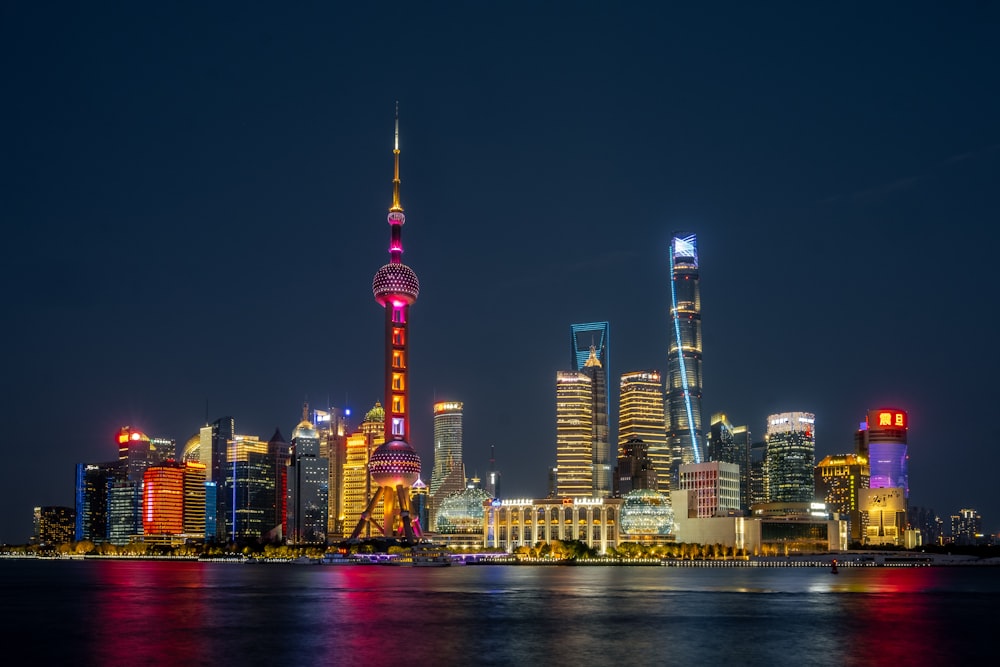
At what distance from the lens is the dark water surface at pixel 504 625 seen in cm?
7069

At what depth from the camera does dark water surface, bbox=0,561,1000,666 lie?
232 ft

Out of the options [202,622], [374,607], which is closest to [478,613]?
[374,607]

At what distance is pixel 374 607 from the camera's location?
106938 mm

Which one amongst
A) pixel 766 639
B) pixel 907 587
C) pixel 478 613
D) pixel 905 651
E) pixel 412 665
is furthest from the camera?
pixel 907 587

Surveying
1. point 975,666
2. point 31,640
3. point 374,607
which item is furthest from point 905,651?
point 31,640

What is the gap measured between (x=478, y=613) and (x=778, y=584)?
220 ft

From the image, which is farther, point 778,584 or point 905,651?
point 778,584

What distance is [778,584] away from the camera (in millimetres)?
153125

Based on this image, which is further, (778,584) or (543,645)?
(778,584)

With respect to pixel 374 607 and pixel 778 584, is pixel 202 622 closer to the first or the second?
pixel 374 607

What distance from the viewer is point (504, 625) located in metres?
88.6

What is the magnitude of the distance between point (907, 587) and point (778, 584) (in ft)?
55.1

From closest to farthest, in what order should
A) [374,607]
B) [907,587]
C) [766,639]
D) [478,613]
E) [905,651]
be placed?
1. [905,651]
2. [766,639]
3. [478,613]
4. [374,607]
5. [907,587]

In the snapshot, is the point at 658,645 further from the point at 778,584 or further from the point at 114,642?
the point at 778,584
